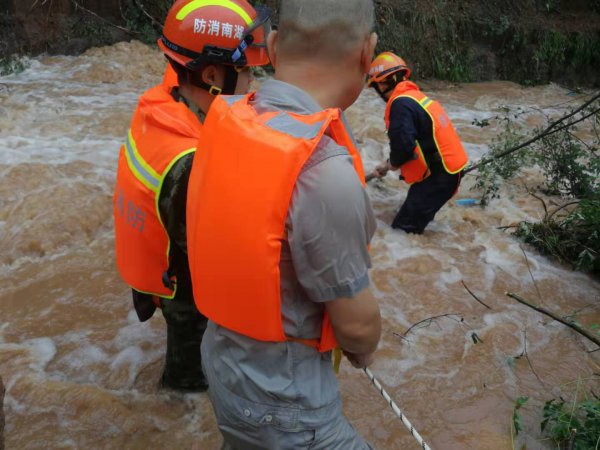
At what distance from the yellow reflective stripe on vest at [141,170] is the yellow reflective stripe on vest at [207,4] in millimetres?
644

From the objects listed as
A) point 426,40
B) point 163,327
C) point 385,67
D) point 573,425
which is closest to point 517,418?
point 573,425

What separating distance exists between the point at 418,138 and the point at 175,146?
329 centimetres

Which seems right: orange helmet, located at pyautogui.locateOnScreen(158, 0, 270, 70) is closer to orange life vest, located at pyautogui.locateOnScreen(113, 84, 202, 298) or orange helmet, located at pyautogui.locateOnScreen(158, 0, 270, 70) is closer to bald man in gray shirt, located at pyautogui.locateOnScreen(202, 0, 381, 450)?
orange life vest, located at pyautogui.locateOnScreen(113, 84, 202, 298)

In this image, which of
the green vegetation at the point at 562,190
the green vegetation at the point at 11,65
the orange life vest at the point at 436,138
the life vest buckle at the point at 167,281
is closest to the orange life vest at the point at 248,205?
the life vest buckle at the point at 167,281

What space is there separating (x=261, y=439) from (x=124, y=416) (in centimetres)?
163

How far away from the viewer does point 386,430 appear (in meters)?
3.06

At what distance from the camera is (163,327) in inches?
149

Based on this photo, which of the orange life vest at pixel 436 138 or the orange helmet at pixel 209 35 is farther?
the orange life vest at pixel 436 138

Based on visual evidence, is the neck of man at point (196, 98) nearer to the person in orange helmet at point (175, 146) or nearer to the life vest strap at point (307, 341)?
the person in orange helmet at point (175, 146)

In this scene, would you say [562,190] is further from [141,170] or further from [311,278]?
[311,278]

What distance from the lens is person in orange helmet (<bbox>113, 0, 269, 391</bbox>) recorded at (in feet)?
7.08

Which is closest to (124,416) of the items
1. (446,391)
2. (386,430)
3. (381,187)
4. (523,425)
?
(386,430)

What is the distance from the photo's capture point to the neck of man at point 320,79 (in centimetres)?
147

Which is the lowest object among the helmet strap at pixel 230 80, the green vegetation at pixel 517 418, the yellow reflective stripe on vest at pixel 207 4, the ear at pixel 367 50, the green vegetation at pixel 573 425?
the green vegetation at pixel 517 418
